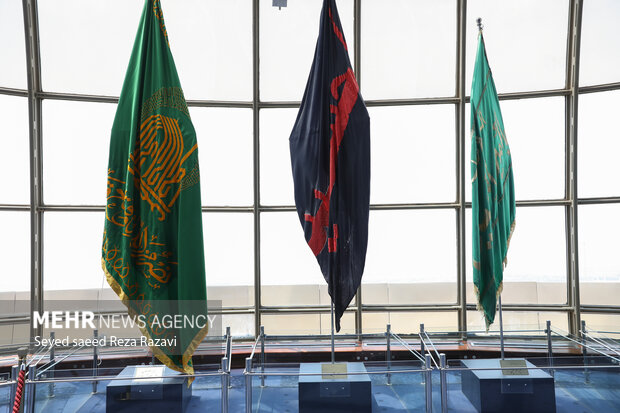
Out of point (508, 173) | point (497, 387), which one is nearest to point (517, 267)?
point (508, 173)

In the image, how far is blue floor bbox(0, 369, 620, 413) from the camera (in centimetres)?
398

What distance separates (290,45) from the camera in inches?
296

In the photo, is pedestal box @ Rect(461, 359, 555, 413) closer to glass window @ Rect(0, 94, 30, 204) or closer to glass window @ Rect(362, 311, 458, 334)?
glass window @ Rect(362, 311, 458, 334)

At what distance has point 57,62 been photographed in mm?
7109

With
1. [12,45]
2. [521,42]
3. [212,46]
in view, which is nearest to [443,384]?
[521,42]

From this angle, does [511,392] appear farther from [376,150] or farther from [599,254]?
[376,150]

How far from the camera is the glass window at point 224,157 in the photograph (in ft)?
24.7

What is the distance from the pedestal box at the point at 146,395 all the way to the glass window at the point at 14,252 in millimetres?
3811

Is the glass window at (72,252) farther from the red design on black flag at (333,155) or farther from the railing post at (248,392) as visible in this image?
the red design on black flag at (333,155)

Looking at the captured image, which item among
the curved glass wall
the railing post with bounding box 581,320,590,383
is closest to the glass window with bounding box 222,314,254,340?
the curved glass wall

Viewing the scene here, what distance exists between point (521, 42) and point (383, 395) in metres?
5.83

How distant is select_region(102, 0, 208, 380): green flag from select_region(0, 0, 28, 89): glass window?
4.30m

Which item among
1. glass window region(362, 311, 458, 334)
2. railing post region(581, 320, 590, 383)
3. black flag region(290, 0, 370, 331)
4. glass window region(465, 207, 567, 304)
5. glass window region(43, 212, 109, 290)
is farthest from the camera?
glass window region(362, 311, 458, 334)

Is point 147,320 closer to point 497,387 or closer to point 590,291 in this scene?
point 497,387
